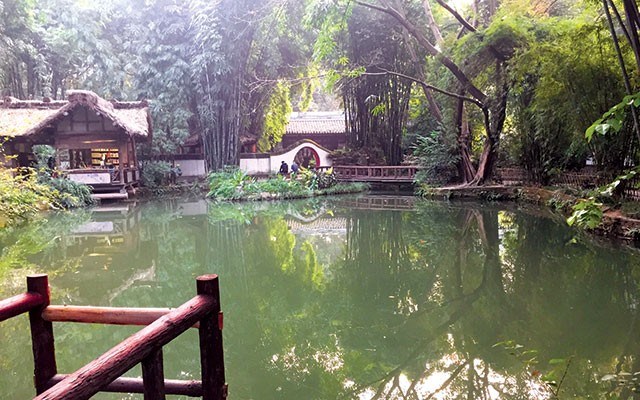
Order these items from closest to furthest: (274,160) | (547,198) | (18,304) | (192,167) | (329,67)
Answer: (18,304), (547,198), (329,67), (192,167), (274,160)

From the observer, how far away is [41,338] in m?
2.07

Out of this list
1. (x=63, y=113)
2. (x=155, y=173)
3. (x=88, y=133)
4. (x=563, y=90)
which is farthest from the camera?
(x=155, y=173)

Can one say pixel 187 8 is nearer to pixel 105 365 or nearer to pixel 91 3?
pixel 91 3

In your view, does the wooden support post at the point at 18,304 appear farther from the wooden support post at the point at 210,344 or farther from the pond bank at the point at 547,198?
the pond bank at the point at 547,198

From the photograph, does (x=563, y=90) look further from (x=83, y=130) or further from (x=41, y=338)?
(x=83, y=130)

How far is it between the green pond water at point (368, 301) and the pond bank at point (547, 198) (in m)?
0.51

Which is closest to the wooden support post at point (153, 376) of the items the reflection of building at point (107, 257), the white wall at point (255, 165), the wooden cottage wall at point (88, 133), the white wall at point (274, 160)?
the reflection of building at point (107, 257)

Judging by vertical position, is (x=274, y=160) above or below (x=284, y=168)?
above

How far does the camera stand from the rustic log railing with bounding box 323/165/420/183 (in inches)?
649

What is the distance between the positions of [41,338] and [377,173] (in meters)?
15.4

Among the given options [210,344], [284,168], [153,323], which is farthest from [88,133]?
[153,323]

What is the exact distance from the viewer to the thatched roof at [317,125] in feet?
74.6

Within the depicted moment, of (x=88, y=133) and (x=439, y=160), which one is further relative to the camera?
(x=439, y=160)

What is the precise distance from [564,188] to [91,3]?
17.1m
